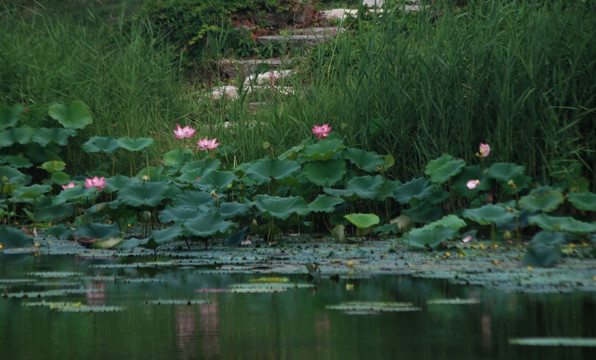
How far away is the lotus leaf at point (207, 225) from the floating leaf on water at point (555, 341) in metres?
2.06

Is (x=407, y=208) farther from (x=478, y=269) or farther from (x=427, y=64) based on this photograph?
(x=478, y=269)

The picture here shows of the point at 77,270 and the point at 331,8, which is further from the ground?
the point at 331,8

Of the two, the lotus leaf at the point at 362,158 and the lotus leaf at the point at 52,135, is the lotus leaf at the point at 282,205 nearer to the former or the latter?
the lotus leaf at the point at 362,158

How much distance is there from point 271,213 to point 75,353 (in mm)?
2159

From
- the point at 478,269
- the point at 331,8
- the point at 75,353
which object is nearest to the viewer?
the point at 75,353

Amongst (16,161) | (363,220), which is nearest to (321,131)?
(363,220)

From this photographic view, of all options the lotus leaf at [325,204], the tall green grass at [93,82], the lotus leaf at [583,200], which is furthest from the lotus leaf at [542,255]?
the tall green grass at [93,82]

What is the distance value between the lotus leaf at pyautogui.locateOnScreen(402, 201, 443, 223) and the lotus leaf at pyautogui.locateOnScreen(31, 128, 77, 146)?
253cm

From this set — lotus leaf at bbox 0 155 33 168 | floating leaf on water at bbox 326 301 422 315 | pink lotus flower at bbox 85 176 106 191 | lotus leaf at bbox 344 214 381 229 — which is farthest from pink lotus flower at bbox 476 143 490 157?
→ lotus leaf at bbox 0 155 33 168

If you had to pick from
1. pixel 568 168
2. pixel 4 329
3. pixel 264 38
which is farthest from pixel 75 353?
pixel 264 38

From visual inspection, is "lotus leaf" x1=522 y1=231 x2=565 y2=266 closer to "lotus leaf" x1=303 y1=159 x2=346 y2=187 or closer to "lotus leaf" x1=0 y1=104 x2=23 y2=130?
"lotus leaf" x1=303 y1=159 x2=346 y2=187

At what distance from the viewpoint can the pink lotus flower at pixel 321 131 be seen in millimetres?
4840

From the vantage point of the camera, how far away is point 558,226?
12.3 feet

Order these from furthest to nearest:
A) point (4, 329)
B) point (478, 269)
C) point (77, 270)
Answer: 1. point (77, 270)
2. point (478, 269)
3. point (4, 329)
